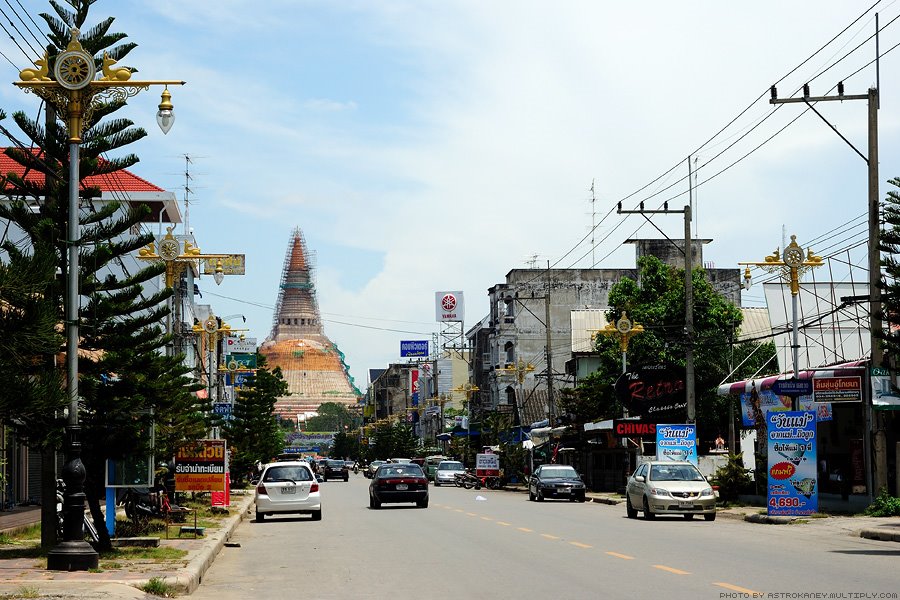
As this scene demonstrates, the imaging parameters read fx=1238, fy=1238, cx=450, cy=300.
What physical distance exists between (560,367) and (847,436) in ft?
209

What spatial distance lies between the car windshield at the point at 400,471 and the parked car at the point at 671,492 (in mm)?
10329

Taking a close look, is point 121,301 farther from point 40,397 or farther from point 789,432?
point 789,432

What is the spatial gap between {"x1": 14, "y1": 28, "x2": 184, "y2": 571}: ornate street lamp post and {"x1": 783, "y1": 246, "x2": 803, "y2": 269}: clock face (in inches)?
790

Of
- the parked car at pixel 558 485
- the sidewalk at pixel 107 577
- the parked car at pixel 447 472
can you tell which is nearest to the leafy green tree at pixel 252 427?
the parked car at pixel 447 472

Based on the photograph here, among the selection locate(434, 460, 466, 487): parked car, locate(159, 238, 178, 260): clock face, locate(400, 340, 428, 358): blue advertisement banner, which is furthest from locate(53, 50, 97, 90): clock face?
locate(400, 340, 428, 358): blue advertisement banner

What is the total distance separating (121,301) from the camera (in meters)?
20.6

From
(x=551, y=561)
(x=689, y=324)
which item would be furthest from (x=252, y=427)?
(x=551, y=561)

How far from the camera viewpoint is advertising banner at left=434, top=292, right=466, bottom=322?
132 meters

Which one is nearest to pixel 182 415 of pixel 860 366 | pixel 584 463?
pixel 860 366

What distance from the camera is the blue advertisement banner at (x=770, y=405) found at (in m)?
34.3

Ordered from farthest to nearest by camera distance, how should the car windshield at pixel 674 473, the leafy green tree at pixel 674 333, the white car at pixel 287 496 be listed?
the leafy green tree at pixel 674 333 < the white car at pixel 287 496 < the car windshield at pixel 674 473

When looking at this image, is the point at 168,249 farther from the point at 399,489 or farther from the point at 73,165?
the point at 73,165

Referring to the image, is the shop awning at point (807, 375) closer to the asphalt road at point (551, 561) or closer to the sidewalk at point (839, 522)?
the sidewalk at point (839, 522)

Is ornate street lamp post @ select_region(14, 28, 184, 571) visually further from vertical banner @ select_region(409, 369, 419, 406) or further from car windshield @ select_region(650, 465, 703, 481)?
vertical banner @ select_region(409, 369, 419, 406)
